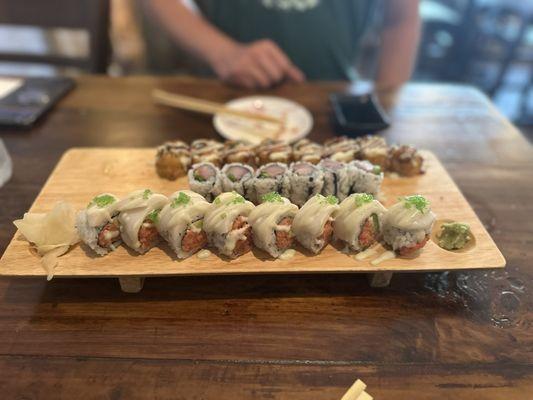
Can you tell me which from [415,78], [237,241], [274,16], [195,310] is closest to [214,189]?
[237,241]

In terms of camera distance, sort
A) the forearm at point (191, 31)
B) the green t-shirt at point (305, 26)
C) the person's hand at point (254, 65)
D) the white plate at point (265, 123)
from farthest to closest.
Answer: the green t-shirt at point (305, 26) → the forearm at point (191, 31) → the person's hand at point (254, 65) → the white plate at point (265, 123)

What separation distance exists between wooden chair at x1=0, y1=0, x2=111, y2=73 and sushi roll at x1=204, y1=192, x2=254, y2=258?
2.03 metres

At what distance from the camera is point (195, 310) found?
1.42 metres

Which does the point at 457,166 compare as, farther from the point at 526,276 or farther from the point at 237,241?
the point at 237,241

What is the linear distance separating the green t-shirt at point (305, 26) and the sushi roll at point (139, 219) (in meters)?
1.91

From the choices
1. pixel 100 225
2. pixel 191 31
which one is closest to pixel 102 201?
pixel 100 225

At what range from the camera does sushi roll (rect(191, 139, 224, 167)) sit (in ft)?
6.11

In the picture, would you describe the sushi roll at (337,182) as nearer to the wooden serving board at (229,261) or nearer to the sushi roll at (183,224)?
the wooden serving board at (229,261)

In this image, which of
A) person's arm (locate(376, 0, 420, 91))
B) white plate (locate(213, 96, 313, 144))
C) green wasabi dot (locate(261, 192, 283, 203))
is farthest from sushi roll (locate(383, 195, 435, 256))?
person's arm (locate(376, 0, 420, 91))

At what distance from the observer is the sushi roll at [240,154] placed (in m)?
1.88

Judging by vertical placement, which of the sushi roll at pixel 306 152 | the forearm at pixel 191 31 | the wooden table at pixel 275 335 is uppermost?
the forearm at pixel 191 31

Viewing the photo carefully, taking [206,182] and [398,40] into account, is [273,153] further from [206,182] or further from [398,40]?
[398,40]

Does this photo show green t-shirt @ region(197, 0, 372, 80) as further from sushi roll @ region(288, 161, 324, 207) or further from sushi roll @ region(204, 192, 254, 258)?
sushi roll @ region(204, 192, 254, 258)

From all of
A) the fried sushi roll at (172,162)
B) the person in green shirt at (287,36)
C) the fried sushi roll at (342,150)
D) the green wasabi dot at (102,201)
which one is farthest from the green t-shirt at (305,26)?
the green wasabi dot at (102,201)
